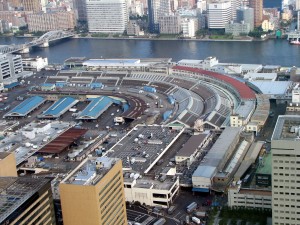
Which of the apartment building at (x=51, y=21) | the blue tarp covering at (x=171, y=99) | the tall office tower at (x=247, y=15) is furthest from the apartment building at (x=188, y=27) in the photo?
the blue tarp covering at (x=171, y=99)

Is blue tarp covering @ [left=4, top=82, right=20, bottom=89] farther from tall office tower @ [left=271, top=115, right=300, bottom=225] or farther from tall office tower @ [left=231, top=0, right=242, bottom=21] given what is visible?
tall office tower @ [left=231, top=0, right=242, bottom=21]

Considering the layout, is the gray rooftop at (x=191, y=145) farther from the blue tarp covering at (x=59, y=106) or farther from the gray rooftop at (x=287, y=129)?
the blue tarp covering at (x=59, y=106)

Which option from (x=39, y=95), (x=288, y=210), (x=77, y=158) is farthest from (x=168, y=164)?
(x=39, y=95)

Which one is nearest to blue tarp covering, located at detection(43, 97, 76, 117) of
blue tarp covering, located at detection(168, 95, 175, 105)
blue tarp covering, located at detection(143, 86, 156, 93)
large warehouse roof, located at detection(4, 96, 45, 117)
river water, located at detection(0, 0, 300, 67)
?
large warehouse roof, located at detection(4, 96, 45, 117)

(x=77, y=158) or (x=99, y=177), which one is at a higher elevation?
(x=99, y=177)

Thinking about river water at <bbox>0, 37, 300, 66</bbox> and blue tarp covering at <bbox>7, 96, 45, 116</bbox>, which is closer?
blue tarp covering at <bbox>7, 96, 45, 116</bbox>

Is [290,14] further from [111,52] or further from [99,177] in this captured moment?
[99,177]
